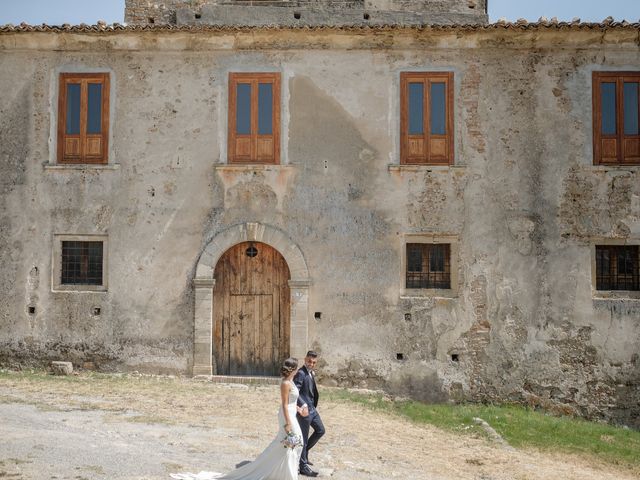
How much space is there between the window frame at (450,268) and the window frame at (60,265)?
572 cm

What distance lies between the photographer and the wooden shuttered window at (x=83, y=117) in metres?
14.2

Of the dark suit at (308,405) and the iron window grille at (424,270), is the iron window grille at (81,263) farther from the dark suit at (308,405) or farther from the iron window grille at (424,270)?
the dark suit at (308,405)

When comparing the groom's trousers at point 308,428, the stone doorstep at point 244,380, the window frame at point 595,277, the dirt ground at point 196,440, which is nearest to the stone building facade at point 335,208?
the window frame at point 595,277

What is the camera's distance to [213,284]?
1386cm

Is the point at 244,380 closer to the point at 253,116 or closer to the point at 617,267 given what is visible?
the point at 253,116

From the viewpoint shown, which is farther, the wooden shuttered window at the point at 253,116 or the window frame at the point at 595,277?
the wooden shuttered window at the point at 253,116

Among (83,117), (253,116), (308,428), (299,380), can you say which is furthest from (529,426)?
(83,117)

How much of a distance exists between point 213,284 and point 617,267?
25.5 feet

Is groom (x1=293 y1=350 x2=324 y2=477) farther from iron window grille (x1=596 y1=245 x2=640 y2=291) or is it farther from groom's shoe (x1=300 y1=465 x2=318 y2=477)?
iron window grille (x1=596 y1=245 x2=640 y2=291)

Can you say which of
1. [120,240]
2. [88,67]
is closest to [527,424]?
[120,240]

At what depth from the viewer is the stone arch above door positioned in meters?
13.7

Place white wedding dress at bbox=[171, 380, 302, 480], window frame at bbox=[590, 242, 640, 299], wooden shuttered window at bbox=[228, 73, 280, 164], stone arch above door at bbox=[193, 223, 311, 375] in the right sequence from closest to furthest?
white wedding dress at bbox=[171, 380, 302, 480]
stone arch above door at bbox=[193, 223, 311, 375]
window frame at bbox=[590, 242, 640, 299]
wooden shuttered window at bbox=[228, 73, 280, 164]

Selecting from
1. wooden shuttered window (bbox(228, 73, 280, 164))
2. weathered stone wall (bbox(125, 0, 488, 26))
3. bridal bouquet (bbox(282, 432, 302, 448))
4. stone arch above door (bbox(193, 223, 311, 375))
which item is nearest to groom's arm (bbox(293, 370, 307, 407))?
bridal bouquet (bbox(282, 432, 302, 448))

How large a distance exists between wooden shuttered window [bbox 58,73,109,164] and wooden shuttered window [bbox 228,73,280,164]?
2.49 metres
